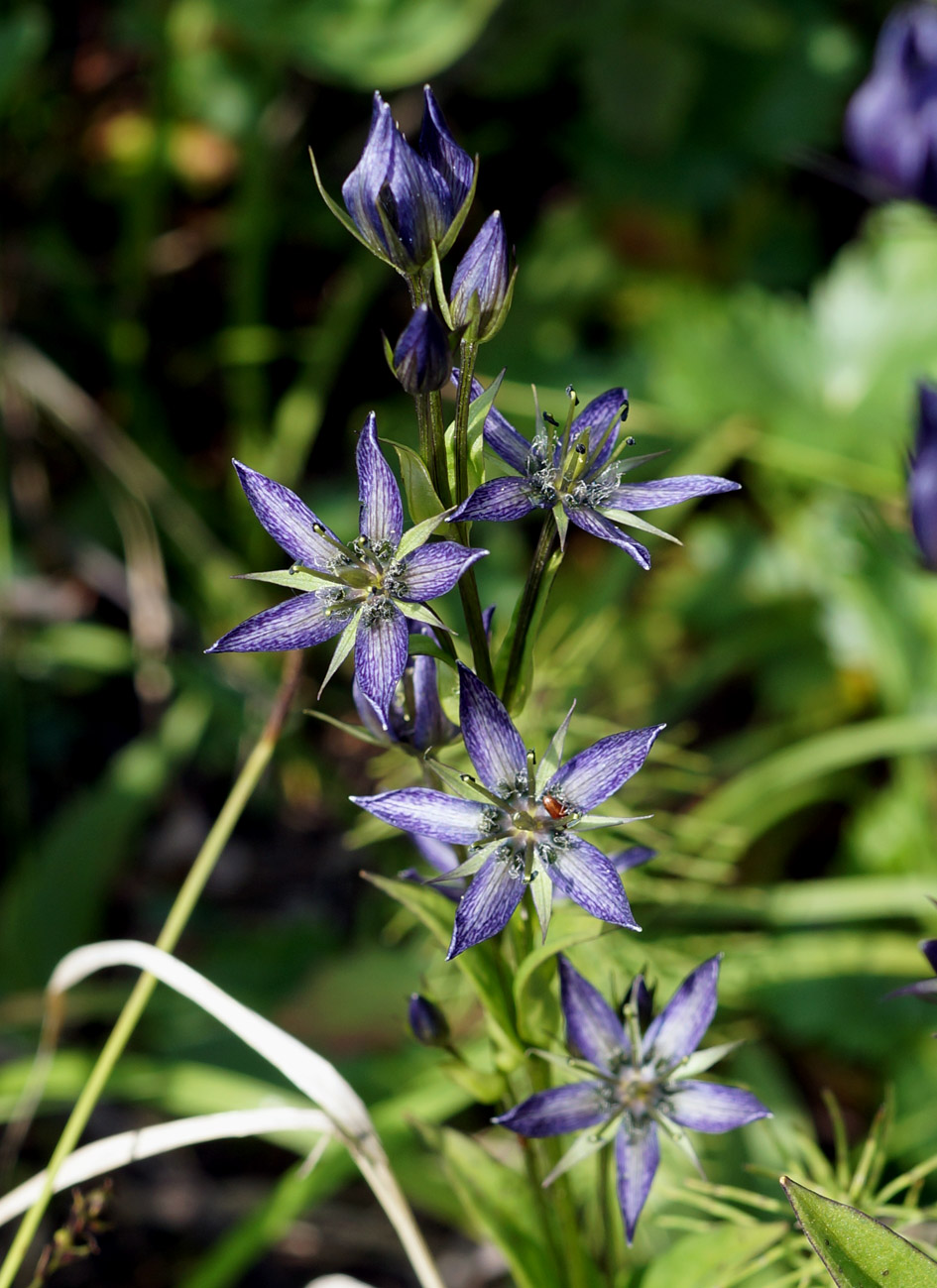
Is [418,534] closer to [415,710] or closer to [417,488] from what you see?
[417,488]

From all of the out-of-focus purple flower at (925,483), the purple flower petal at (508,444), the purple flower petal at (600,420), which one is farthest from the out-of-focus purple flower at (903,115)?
the purple flower petal at (508,444)

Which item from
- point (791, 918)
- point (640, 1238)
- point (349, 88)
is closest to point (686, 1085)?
point (640, 1238)

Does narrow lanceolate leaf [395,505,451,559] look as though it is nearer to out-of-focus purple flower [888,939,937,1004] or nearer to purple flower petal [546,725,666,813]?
purple flower petal [546,725,666,813]

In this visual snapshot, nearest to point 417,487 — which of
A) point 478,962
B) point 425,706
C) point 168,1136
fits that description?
point 425,706

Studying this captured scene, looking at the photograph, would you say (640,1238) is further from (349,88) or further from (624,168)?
(349,88)

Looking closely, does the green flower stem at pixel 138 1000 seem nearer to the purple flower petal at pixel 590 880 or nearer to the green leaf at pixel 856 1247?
the purple flower petal at pixel 590 880

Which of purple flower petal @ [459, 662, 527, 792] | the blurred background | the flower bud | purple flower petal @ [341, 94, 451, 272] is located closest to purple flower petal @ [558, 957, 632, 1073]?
the flower bud
